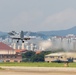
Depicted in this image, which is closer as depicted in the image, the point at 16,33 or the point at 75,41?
the point at 75,41

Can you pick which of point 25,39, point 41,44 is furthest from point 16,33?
point 41,44

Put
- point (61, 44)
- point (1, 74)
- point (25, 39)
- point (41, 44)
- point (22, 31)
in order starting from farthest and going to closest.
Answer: point (22, 31)
point (25, 39)
point (41, 44)
point (61, 44)
point (1, 74)

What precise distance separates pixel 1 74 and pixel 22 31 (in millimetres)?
Answer: 51826

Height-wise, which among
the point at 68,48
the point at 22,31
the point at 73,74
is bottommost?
the point at 73,74

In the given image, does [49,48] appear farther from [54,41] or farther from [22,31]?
[22,31]

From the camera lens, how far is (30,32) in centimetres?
12575

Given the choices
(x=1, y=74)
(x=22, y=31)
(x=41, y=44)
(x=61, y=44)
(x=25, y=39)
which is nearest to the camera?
(x=1, y=74)

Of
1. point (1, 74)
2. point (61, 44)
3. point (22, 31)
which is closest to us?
point (1, 74)

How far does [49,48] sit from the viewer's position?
87312mm

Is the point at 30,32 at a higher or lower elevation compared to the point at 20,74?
higher

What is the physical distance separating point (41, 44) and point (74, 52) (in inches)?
346

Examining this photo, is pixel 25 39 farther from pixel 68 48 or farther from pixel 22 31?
pixel 68 48

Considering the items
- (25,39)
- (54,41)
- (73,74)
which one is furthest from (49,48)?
(25,39)

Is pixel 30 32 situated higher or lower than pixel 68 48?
higher
